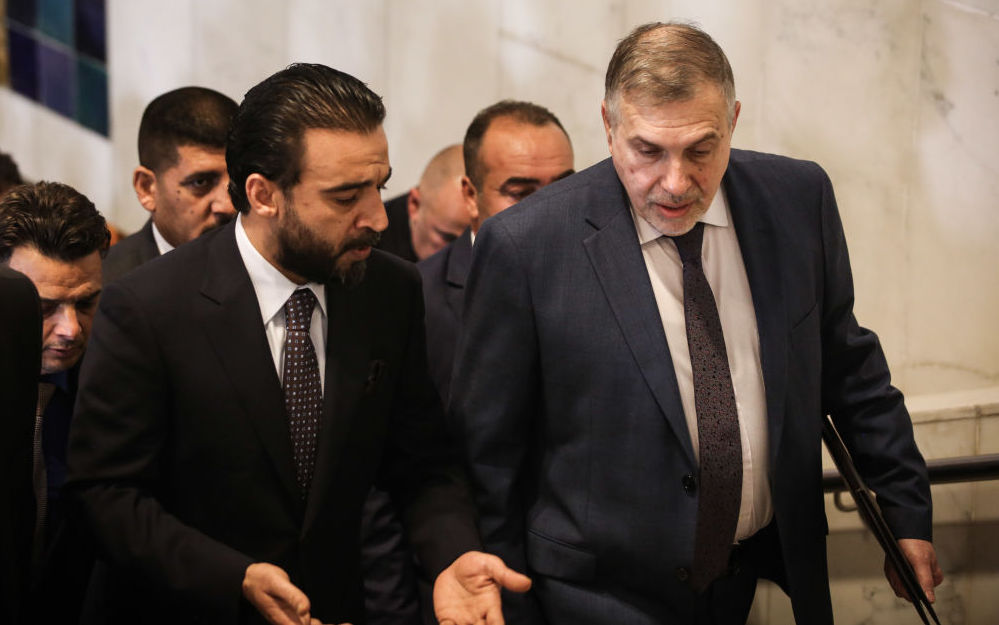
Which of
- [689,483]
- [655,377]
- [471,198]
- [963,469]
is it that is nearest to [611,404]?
[655,377]

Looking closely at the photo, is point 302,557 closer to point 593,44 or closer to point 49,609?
point 49,609

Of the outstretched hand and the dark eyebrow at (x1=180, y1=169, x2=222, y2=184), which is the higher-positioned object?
the dark eyebrow at (x1=180, y1=169, x2=222, y2=184)

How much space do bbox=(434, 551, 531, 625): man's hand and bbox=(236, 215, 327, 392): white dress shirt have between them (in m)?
0.41

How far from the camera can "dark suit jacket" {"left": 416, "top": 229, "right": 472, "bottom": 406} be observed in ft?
9.75

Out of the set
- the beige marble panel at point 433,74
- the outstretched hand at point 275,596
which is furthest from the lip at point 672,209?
Result: the beige marble panel at point 433,74

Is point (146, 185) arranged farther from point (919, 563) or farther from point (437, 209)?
point (919, 563)

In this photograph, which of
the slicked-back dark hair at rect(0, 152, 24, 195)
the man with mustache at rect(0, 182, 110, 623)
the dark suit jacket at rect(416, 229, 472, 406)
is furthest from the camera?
the slicked-back dark hair at rect(0, 152, 24, 195)

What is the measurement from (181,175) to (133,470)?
1557 millimetres

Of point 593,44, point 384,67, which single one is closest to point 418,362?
point 593,44

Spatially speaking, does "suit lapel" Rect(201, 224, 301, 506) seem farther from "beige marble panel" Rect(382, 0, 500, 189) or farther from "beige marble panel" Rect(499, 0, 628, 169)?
"beige marble panel" Rect(382, 0, 500, 189)

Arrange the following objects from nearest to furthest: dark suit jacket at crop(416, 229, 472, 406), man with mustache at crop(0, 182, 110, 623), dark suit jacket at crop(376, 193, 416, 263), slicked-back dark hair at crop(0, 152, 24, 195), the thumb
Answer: the thumb
man with mustache at crop(0, 182, 110, 623)
dark suit jacket at crop(416, 229, 472, 406)
slicked-back dark hair at crop(0, 152, 24, 195)
dark suit jacket at crop(376, 193, 416, 263)

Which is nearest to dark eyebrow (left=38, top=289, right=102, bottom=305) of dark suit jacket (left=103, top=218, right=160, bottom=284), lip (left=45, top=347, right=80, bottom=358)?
lip (left=45, top=347, right=80, bottom=358)

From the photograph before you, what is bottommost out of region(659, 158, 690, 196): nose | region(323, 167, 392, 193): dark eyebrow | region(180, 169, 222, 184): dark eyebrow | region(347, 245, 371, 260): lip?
region(180, 169, 222, 184): dark eyebrow

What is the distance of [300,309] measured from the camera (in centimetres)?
226
